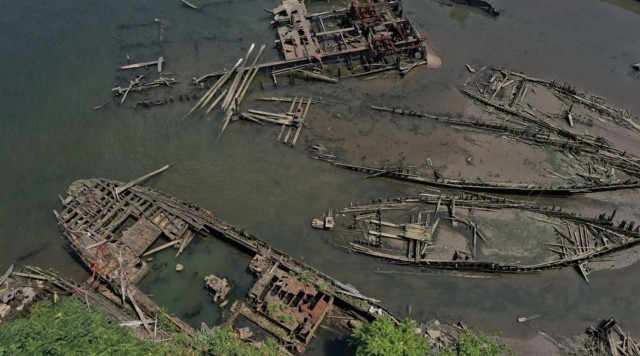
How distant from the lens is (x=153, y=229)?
35156 mm

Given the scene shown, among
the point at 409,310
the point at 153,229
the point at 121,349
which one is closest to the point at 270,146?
the point at 153,229

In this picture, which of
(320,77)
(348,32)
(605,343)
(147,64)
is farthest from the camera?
(348,32)

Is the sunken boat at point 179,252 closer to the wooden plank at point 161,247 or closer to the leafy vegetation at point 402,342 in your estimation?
the wooden plank at point 161,247

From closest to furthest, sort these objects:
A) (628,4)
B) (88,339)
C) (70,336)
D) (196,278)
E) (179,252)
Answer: (70,336), (88,339), (196,278), (179,252), (628,4)

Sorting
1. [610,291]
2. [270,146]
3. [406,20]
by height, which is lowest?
[610,291]

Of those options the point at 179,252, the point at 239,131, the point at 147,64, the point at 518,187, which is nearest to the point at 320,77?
the point at 239,131

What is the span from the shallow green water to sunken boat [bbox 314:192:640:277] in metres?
1.21

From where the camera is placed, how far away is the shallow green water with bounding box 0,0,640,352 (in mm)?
33531

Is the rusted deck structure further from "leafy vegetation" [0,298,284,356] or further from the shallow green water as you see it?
"leafy vegetation" [0,298,284,356]

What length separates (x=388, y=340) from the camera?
26516 millimetres

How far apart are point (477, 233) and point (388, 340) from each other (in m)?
13.0

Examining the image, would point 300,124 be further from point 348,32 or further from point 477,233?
point 477,233

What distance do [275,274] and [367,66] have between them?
23700 millimetres

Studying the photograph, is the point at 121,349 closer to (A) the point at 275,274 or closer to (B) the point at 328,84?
(A) the point at 275,274
